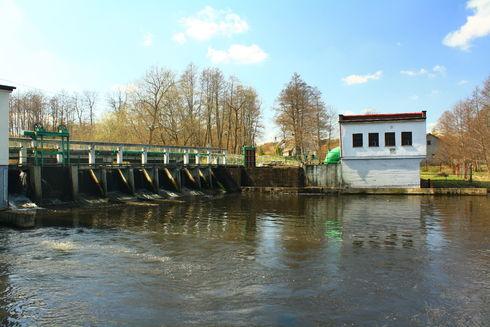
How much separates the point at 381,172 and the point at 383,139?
2.61m

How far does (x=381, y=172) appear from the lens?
109 ft

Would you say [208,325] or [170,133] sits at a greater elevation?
[170,133]

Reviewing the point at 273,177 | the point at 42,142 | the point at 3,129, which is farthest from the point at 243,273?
the point at 273,177

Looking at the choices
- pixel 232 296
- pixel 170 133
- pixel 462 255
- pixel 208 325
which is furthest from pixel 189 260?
pixel 170 133

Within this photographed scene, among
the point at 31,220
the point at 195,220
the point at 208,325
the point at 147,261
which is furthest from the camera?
the point at 195,220

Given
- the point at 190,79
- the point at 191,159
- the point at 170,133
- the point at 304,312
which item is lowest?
the point at 304,312

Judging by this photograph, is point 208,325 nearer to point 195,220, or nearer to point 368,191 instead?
point 195,220

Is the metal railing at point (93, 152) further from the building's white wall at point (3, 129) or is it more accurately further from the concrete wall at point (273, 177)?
the building's white wall at point (3, 129)

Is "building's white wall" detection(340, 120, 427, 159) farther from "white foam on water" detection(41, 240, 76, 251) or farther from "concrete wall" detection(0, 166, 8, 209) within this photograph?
"white foam on water" detection(41, 240, 76, 251)

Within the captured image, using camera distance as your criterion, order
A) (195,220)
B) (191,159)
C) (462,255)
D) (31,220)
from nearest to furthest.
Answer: (462,255), (31,220), (195,220), (191,159)

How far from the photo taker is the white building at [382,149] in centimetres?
3266

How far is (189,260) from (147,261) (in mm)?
1044

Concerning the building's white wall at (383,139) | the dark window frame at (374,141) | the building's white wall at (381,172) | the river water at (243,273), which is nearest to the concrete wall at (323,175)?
the building's white wall at (381,172)

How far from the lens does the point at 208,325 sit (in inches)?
264
